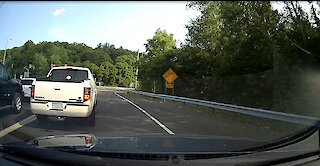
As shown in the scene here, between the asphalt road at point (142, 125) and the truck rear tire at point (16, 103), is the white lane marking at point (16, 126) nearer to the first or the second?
the asphalt road at point (142, 125)

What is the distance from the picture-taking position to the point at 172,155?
3.95 m

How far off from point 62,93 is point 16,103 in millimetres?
3805

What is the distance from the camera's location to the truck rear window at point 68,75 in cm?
681

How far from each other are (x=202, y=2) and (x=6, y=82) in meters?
6.53

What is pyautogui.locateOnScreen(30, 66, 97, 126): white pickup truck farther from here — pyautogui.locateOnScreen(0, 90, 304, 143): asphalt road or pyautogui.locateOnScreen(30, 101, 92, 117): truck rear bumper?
pyautogui.locateOnScreen(0, 90, 304, 143): asphalt road

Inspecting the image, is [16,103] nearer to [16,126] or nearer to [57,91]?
[16,126]

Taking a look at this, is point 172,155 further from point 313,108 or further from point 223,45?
point 313,108

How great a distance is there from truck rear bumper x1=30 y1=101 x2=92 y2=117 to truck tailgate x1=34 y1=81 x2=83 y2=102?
103mm

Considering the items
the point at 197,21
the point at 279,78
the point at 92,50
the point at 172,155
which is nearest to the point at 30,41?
the point at 92,50

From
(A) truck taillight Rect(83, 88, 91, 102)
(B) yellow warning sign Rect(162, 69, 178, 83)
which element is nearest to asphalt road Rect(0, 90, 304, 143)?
(A) truck taillight Rect(83, 88, 91, 102)

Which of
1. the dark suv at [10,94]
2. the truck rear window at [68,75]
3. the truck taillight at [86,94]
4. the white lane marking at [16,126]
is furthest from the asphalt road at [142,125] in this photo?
the truck rear window at [68,75]

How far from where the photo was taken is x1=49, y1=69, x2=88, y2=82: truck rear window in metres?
6.81

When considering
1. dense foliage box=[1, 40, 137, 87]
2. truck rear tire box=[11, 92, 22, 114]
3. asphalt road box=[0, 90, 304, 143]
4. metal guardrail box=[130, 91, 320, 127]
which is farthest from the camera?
truck rear tire box=[11, 92, 22, 114]

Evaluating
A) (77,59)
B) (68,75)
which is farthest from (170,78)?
(77,59)
